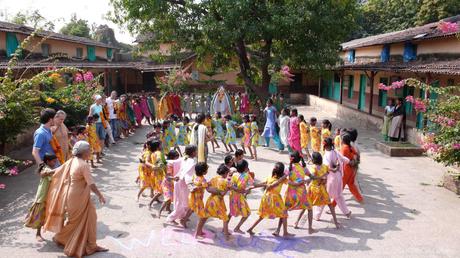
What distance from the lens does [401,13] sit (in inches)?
1336

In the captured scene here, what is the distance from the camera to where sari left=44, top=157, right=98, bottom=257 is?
5086mm

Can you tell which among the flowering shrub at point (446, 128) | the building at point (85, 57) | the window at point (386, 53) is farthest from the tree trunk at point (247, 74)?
the flowering shrub at point (446, 128)

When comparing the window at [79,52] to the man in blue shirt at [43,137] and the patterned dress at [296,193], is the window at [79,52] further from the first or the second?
the patterned dress at [296,193]

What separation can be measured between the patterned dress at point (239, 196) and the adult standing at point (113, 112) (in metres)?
7.56

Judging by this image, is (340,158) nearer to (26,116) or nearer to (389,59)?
(26,116)

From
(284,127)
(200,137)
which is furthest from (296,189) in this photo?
(284,127)

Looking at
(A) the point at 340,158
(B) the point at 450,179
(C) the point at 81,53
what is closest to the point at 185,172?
(A) the point at 340,158

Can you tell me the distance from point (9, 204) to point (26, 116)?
7.17ft

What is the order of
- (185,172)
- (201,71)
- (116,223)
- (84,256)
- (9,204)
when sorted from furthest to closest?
(201,71) → (9,204) → (116,223) → (185,172) → (84,256)

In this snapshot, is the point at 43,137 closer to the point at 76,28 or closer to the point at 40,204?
the point at 40,204

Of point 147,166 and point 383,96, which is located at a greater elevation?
point 383,96

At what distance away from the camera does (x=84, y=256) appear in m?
5.30

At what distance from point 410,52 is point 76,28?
38542mm

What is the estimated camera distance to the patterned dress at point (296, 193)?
5.95 meters
